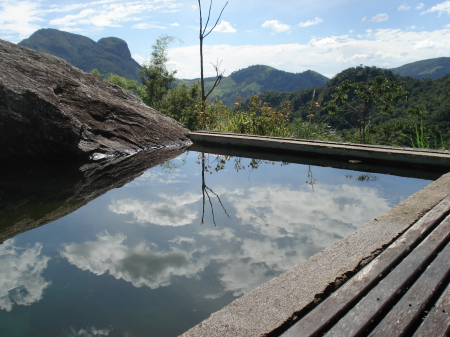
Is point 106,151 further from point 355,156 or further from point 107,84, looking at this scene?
point 355,156

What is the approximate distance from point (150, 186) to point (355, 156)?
221 centimetres

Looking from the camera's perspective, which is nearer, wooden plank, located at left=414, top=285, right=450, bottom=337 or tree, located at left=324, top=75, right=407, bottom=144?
wooden plank, located at left=414, top=285, right=450, bottom=337

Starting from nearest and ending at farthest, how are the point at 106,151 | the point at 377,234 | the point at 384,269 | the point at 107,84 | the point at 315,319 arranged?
the point at 315,319 → the point at 384,269 → the point at 377,234 → the point at 106,151 → the point at 107,84

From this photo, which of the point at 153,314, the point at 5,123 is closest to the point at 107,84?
the point at 5,123

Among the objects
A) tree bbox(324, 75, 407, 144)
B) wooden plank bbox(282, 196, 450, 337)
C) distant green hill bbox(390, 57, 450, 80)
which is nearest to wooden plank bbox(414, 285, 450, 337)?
wooden plank bbox(282, 196, 450, 337)

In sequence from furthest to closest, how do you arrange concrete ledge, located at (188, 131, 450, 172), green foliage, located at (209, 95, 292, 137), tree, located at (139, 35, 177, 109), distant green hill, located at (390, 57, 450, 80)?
distant green hill, located at (390, 57, 450, 80)
tree, located at (139, 35, 177, 109)
green foliage, located at (209, 95, 292, 137)
concrete ledge, located at (188, 131, 450, 172)

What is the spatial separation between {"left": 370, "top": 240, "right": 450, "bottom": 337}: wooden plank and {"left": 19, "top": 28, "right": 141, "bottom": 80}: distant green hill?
68.4 meters

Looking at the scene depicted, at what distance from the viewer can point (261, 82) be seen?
93.9 m

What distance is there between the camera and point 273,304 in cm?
112

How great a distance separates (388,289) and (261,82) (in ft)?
316

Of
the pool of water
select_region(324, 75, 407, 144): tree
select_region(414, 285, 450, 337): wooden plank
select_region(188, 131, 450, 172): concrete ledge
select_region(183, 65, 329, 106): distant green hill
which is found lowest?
the pool of water

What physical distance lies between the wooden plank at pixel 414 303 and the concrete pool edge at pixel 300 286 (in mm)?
210

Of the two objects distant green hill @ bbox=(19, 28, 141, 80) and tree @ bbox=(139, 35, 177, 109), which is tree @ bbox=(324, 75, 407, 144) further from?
distant green hill @ bbox=(19, 28, 141, 80)

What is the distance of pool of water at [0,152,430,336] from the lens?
4.32 feet
